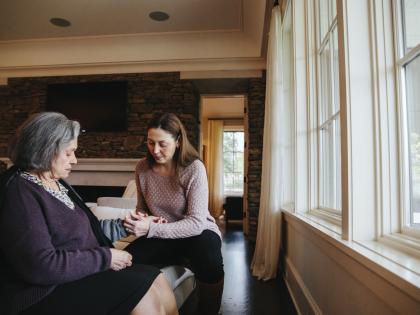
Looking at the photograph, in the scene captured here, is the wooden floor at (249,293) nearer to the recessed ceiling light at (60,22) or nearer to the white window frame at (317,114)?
the white window frame at (317,114)

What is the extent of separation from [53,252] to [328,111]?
1.77 meters

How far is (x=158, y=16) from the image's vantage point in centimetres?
427

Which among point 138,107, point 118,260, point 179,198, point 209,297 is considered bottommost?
point 209,297

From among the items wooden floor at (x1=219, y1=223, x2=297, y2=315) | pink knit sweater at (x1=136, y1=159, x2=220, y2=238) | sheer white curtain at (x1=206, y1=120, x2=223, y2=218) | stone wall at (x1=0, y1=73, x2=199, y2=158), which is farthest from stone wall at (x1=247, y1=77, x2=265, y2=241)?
sheer white curtain at (x1=206, y1=120, x2=223, y2=218)

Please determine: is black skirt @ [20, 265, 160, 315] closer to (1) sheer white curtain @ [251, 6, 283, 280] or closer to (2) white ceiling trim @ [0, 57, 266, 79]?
(1) sheer white curtain @ [251, 6, 283, 280]

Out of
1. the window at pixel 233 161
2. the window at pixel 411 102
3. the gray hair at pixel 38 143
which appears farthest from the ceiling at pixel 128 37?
the window at pixel 233 161

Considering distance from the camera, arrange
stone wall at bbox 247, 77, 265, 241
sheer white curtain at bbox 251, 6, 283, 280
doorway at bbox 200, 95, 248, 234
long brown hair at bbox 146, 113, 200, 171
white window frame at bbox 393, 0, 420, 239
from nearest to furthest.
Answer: white window frame at bbox 393, 0, 420, 239 < long brown hair at bbox 146, 113, 200, 171 < sheer white curtain at bbox 251, 6, 283, 280 < stone wall at bbox 247, 77, 265, 241 < doorway at bbox 200, 95, 248, 234

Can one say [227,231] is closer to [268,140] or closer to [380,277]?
[268,140]

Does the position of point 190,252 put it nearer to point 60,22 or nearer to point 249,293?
point 249,293

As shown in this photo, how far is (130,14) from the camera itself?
4.21m

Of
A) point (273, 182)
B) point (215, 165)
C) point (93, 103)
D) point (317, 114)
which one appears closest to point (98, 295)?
point (317, 114)

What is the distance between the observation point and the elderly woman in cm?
91

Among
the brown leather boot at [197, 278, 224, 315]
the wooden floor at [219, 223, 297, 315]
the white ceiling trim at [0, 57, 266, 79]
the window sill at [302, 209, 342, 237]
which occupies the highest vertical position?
the white ceiling trim at [0, 57, 266, 79]

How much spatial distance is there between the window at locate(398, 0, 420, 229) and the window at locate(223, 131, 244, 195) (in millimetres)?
7679
